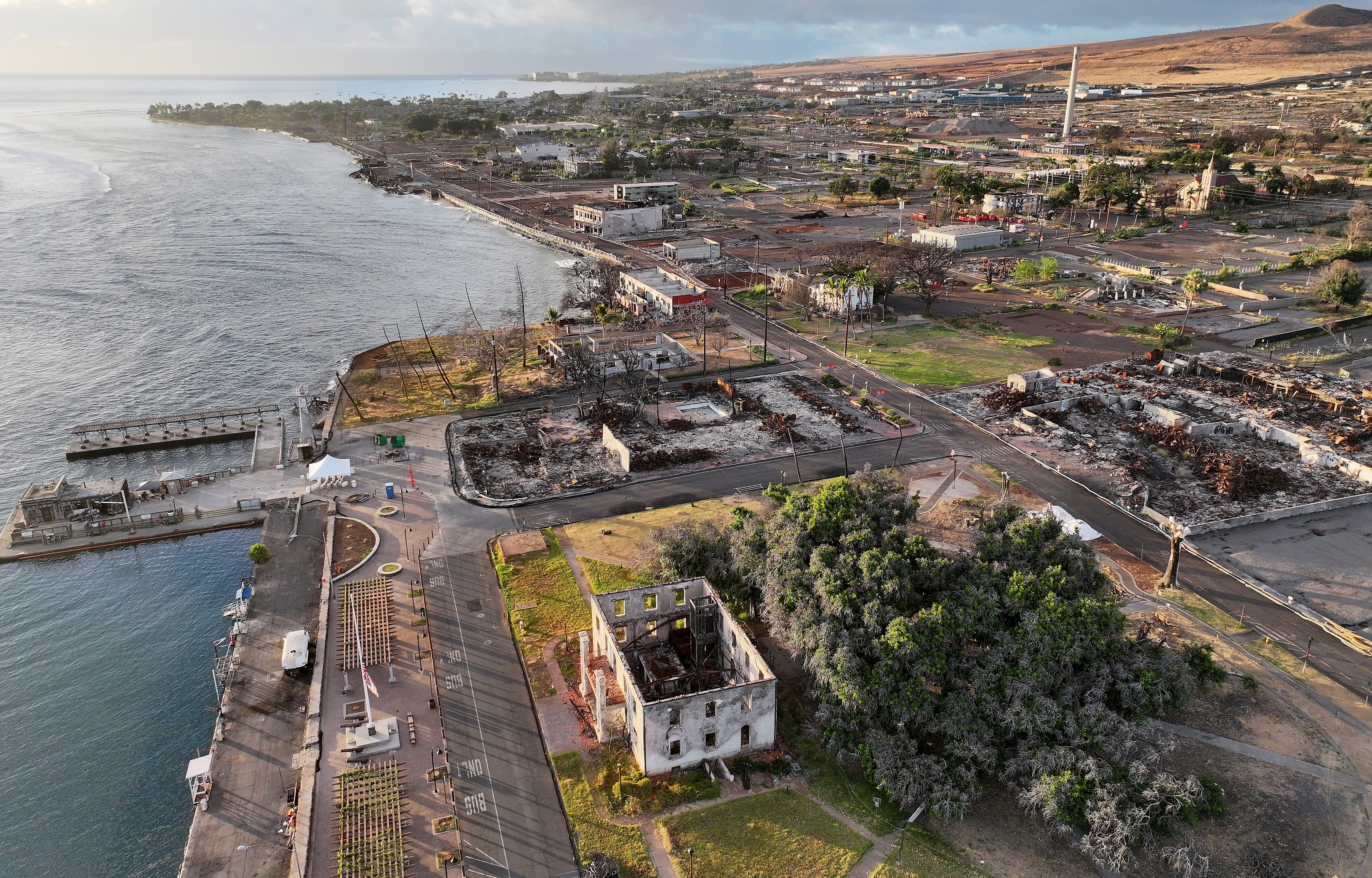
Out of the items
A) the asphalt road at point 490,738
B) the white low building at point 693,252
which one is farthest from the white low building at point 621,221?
the asphalt road at point 490,738

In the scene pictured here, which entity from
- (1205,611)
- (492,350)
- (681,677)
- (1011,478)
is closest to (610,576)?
(681,677)

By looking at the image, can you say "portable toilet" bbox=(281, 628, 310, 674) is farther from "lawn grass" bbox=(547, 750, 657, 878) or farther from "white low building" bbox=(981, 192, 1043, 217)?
"white low building" bbox=(981, 192, 1043, 217)

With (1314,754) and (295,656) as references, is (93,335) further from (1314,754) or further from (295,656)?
(1314,754)

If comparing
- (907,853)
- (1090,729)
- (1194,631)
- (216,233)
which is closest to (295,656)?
(907,853)

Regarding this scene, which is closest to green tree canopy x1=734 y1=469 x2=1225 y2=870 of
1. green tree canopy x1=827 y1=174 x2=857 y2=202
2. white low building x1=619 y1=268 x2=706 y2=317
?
white low building x1=619 y1=268 x2=706 y2=317

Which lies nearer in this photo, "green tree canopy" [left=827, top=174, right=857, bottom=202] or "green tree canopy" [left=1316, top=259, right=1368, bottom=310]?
"green tree canopy" [left=1316, top=259, right=1368, bottom=310]
